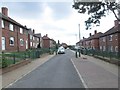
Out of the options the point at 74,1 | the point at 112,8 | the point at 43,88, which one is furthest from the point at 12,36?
the point at 43,88

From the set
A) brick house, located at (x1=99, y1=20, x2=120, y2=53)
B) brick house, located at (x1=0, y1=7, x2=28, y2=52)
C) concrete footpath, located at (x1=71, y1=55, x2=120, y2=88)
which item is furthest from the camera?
brick house, located at (x1=99, y1=20, x2=120, y2=53)

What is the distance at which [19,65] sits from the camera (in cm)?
2453

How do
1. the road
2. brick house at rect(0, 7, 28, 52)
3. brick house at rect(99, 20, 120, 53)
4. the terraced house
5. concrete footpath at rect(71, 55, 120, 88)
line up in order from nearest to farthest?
the road, concrete footpath at rect(71, 55, 120, 88), the terraced house, brick house at rect(0, 7, 28, 52), brick house at rect(99, 20, 120, 53)

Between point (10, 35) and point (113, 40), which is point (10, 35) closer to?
point (10, 35)

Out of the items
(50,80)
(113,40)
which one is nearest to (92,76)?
(50,80)

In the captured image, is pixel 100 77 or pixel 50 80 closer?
pixel 50 80

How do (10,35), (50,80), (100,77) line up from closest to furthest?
(50,80) < (100,77) < (10,35)

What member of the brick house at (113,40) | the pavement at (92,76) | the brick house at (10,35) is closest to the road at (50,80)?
the pavement at (92,76)

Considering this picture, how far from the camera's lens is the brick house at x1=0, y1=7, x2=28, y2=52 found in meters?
40.8

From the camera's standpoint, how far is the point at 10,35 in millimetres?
44688

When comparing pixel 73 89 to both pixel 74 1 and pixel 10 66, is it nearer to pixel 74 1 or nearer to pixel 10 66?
pixel 10 66

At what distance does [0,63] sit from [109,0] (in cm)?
1567

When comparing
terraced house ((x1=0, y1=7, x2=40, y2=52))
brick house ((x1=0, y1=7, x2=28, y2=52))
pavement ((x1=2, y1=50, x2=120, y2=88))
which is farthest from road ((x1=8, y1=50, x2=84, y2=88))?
brick house ((x1=0, y1=7, x2=28, y2=52))

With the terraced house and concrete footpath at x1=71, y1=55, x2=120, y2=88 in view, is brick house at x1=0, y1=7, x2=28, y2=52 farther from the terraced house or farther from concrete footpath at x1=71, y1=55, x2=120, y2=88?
concrete footpath at x1=71, y1=55, x2=120, y2=88
